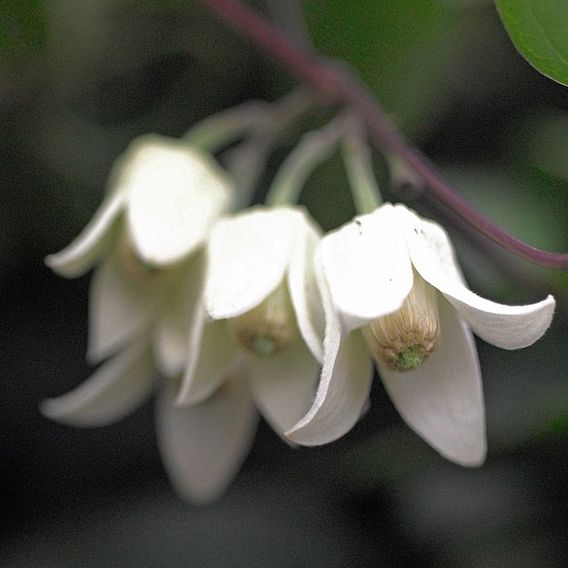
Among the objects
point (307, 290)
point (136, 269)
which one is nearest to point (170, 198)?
point (136, 269)

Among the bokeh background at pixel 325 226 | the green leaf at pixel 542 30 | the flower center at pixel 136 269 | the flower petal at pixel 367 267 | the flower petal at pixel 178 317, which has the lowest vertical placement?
the bokeh background at pixel 325 226

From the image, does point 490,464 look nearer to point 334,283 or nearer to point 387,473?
point 387,473

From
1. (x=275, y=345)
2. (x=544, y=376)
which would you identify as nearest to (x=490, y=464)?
(x=544, y=376)

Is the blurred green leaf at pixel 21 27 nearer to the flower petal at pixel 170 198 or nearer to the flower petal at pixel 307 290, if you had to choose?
the flower petal at pixel 170 198

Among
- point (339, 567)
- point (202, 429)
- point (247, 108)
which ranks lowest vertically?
point (339, 567)

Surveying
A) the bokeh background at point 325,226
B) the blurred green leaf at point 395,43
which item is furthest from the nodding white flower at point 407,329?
the blurred green leaf at point 395,43

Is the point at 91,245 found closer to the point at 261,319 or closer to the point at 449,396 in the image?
the point at 261,319
